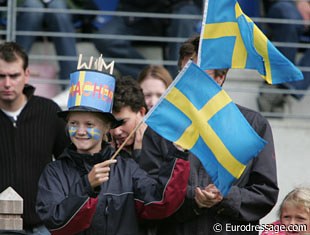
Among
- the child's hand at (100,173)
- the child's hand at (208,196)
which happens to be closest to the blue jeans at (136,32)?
the child's hand at (208,196)

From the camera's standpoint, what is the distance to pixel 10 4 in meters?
10.2

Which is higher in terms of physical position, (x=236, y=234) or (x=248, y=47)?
(x=248, y=47)

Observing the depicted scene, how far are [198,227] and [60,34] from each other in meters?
3.99

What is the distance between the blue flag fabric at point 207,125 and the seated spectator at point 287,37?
3974mm

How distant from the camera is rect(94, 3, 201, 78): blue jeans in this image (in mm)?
10297

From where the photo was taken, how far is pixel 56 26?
1033 centimetres

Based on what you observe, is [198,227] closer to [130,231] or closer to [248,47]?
[130,231]

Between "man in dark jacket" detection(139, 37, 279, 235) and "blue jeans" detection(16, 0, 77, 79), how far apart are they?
3663 mm

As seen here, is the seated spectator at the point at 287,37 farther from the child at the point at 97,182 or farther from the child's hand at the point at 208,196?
the child's hand at the point at 208,196

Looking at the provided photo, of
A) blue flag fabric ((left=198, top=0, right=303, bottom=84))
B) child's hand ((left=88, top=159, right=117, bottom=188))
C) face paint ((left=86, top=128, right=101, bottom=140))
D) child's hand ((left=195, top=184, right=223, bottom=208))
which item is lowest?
child's hand ((left=195, top=184, right=223, bottom=208))

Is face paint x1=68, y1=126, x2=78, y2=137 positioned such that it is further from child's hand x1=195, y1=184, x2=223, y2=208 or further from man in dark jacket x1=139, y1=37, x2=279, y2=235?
child's hand x1=195, y1=184, x2=223, y2=208

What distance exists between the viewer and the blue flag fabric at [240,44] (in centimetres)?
656

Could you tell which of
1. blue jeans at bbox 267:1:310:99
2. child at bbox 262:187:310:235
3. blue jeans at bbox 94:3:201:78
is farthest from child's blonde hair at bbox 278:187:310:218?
blue jeans at bbox 94:3:201:78

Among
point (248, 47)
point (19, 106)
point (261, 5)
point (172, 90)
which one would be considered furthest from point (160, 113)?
point (261, 5)
